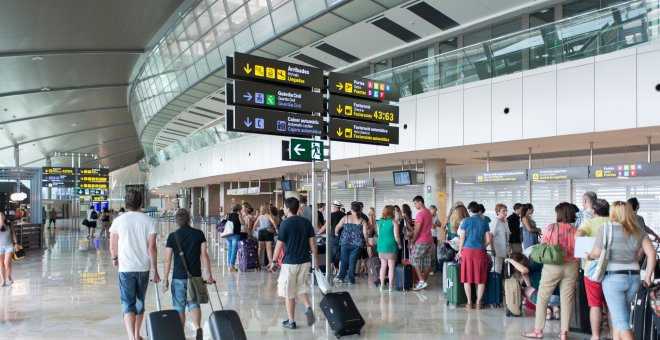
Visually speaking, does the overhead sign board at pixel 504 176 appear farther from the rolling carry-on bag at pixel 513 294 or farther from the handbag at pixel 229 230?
the rolling carry-on bag at pixel 513 294

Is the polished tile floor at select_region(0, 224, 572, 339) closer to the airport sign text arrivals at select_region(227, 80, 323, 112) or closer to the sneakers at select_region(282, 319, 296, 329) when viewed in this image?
the sneakers at select_region(282, 319, 296, 329)

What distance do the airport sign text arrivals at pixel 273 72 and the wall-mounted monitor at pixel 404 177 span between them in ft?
30.7

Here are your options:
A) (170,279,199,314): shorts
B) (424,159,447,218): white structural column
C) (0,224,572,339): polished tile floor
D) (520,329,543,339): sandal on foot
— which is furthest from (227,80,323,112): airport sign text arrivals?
(424,159,447,218): white structural column

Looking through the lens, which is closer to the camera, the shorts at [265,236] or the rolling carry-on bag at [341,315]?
the rolling carry-on bag at [341,315]

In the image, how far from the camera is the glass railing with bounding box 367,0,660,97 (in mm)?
11445

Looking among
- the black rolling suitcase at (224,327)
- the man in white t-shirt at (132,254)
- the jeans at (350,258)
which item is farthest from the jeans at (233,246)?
the black rolling suitcase at (224,327)

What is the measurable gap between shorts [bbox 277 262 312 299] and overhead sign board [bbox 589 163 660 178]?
9.47 m

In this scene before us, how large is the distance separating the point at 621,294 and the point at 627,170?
876cm

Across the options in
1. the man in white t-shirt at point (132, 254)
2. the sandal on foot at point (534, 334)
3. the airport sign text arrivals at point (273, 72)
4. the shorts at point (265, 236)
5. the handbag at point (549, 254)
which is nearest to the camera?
the man in white t-shirt at point (132, 254)

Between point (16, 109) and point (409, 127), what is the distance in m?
29.0

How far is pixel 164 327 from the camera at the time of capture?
16.9 ft

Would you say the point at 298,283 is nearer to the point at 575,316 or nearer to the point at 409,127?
the point at 575,316

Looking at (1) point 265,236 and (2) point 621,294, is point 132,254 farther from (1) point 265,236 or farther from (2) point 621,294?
(1) point 265,236

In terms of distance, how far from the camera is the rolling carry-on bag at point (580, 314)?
6.94m
